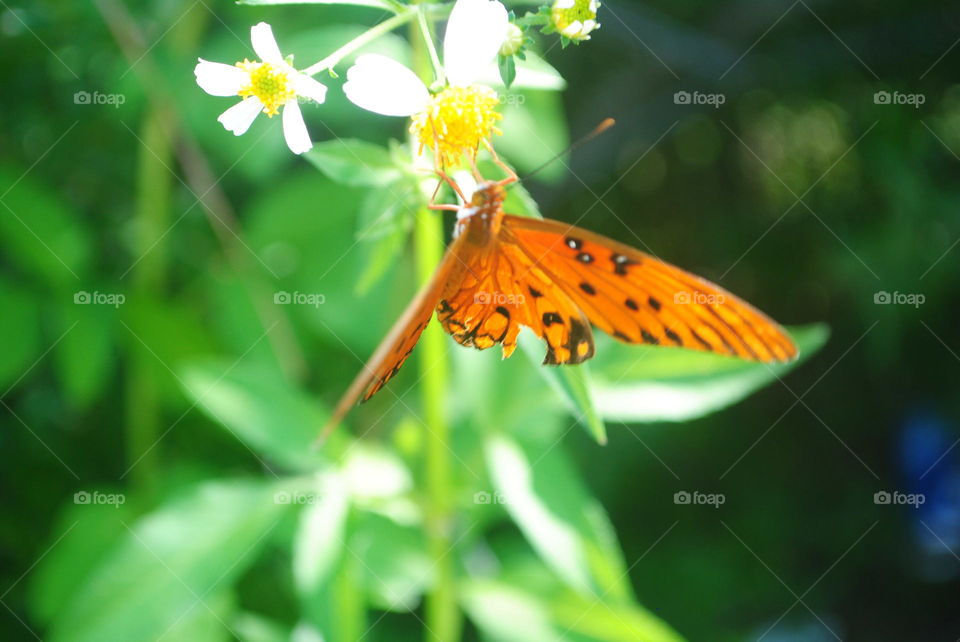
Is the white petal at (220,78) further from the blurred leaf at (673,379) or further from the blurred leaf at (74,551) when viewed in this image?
the blurred leaf at (74,551)

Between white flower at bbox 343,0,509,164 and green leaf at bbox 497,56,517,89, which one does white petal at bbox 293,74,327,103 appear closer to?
white flower at bbox 343,0,509,164

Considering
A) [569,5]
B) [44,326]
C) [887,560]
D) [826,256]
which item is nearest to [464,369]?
[569,5]

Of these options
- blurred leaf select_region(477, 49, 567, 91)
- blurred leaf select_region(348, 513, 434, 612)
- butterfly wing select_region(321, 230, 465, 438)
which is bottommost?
blurred leaf select_region(348, 513, 434, 612)

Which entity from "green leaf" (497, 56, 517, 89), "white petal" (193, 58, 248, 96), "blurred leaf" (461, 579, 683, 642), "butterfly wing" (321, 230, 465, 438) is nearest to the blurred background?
"blurred leaf" (461, 579, 683, 642)

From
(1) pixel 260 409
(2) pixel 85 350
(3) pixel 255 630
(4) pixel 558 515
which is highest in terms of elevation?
(2) pixel 85 350

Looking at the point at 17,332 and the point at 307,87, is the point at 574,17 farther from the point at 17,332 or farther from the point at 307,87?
the point at 17,332

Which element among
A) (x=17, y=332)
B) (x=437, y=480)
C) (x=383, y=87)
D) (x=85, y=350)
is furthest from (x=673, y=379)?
(x=17, y=332)
